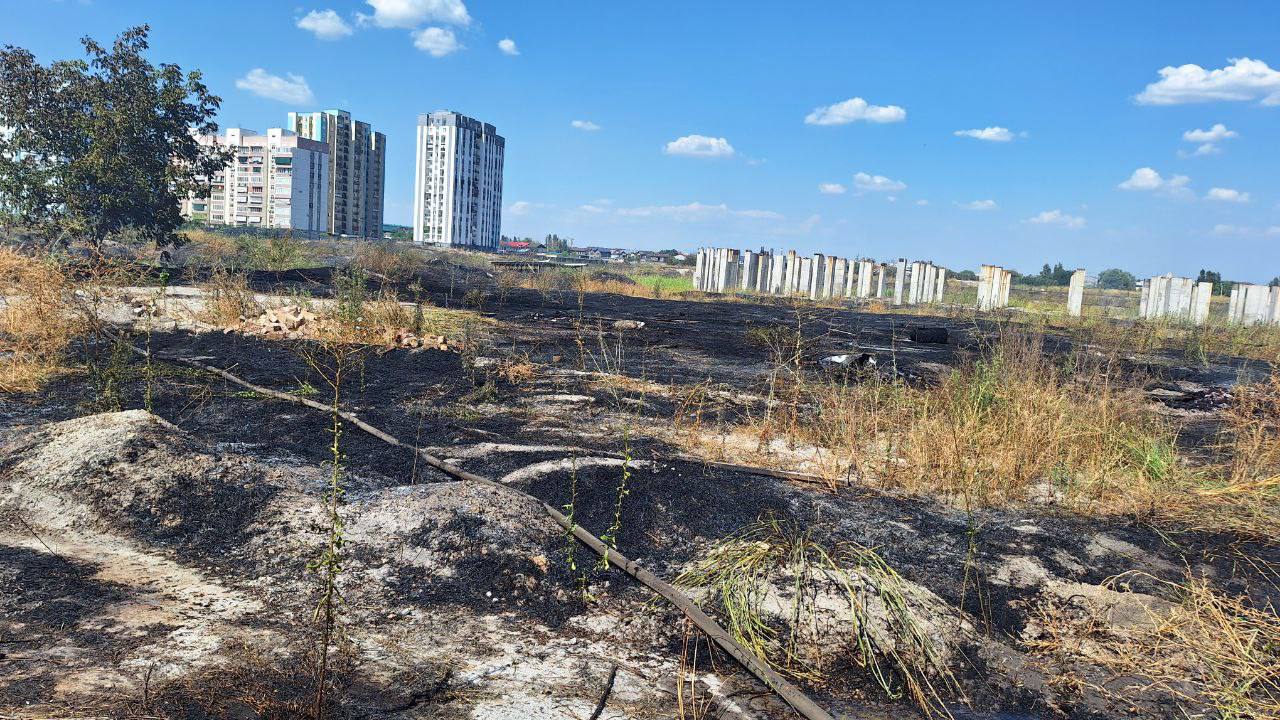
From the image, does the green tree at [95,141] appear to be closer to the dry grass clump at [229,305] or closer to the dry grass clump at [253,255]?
the dry grass clump at [253,255]

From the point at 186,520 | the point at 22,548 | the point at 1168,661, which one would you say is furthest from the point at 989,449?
the point at 22,548

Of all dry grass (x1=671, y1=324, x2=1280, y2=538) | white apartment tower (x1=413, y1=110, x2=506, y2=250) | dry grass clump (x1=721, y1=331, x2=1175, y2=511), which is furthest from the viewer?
white apartment tower (x1=413, y1=110, x2=506, y2=250)

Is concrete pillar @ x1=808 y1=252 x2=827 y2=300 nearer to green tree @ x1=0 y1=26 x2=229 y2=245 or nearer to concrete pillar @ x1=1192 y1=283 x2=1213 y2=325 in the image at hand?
concrete pillar @ x1=1192 y1=283 x2=1213 y2=325

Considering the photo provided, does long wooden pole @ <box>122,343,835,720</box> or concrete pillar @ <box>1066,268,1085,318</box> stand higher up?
concrete pillar @ <box>1066,268,1085,318</box>

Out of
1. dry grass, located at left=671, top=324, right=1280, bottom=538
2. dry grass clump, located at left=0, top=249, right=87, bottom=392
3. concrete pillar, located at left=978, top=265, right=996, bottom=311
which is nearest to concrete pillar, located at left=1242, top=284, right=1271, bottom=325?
concrete pillar, located at left=978, top=265, right=996, bottom=311

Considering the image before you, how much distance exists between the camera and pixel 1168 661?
9.53ft

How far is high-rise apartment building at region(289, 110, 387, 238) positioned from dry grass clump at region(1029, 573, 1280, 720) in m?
87.5

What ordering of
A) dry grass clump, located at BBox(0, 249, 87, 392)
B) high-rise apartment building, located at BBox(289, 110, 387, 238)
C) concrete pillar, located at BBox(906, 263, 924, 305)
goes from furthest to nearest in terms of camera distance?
1. high-rise apartment building, located at BBox(289, 110, 387, 238)
2. concrete pillar, located at BBox(906, 263, 924, 305)
3. dry grass clump, located at BBox(0, 249, 87, 392)

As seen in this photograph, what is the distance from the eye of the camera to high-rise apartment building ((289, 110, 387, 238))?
8581 centimetres

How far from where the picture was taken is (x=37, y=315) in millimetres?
6824

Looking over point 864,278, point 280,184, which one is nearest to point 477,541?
point 864,278

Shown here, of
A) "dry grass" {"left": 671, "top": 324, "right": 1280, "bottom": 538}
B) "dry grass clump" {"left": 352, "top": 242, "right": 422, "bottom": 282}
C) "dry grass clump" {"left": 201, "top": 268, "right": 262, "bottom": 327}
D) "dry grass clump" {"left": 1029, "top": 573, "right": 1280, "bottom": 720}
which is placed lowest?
"dry grass clump" {"left": 1029, "top": 573, "right": 1280, "bottom": 720}

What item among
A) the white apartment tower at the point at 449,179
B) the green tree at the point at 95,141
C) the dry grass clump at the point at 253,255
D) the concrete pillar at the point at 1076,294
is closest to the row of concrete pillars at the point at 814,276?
the concrete pillar at the point at 1076,294

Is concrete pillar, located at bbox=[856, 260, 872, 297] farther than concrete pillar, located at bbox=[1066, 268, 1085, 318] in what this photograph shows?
Yes
